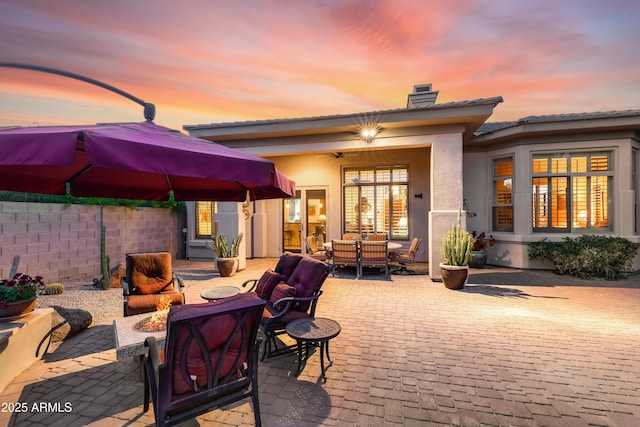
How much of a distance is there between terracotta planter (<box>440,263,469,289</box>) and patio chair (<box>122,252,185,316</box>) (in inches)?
223

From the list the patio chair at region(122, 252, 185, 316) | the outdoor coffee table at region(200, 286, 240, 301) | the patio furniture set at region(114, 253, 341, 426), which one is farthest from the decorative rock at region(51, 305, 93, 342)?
the outdoor coffee table at region(200, 286, 240, 301)

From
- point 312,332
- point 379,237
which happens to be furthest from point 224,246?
point 312,332

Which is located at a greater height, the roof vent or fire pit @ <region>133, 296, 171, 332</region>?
the roof vent

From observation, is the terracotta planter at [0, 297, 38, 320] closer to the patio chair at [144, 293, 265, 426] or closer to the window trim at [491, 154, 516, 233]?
the patio chair at [144, 293, 265, 426]

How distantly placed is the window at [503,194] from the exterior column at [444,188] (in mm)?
3383

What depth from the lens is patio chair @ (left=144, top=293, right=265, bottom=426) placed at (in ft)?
6.40

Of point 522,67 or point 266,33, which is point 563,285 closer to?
point 522,67

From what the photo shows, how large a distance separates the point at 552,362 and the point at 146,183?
5984 millimetres

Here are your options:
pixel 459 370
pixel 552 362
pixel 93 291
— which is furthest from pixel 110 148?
pixel 93 291

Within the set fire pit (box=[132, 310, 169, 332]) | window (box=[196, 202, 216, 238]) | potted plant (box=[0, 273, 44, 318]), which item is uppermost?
window (box=[196, 202, 216, 238])

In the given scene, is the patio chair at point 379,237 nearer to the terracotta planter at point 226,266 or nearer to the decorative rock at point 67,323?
the terracotta planter at point 226,266

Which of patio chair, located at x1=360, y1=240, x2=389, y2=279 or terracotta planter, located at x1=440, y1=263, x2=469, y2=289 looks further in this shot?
patio chair, located at x1=360, y1=240, x2=389, y2=279

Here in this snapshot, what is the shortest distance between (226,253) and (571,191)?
10726mm

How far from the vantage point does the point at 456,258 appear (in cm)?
686
